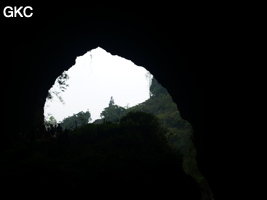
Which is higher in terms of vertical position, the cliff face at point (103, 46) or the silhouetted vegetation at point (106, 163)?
the cliff face at point (103, 46)

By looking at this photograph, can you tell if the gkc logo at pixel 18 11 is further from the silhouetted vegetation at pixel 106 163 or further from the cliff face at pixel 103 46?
the silhouetted vegetation at pixel 106 163

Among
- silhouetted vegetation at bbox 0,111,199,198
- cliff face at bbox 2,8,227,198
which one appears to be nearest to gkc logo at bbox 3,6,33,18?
cliff face at bbox 2,8,227,198

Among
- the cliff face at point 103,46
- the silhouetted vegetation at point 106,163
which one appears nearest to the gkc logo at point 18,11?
the cliff face at point 103,46

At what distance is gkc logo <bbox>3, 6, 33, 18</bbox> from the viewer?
23.7 ft

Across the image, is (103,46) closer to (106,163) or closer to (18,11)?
(18,11)

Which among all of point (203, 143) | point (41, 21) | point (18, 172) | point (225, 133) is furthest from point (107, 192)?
point (41, 21)

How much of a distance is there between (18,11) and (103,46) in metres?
7.84

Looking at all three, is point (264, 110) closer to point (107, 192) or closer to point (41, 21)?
point (107, 192)

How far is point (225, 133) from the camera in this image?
6766mm

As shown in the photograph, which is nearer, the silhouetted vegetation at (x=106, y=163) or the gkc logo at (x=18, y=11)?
the silhouetted vegetation at (x=106, y=163)

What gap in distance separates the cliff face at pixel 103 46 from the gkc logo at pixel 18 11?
0.26 meters

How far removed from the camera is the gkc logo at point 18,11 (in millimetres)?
7238

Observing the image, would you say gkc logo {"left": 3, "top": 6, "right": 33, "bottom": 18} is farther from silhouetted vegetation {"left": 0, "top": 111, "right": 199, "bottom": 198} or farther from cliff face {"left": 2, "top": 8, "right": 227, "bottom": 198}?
silhouetted vegetation {"left": 0, "top": 111, "right": 199, "bottom": 198}

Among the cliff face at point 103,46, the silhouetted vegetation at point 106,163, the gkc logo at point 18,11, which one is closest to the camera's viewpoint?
the silhouetted vegetation at point 106,163
